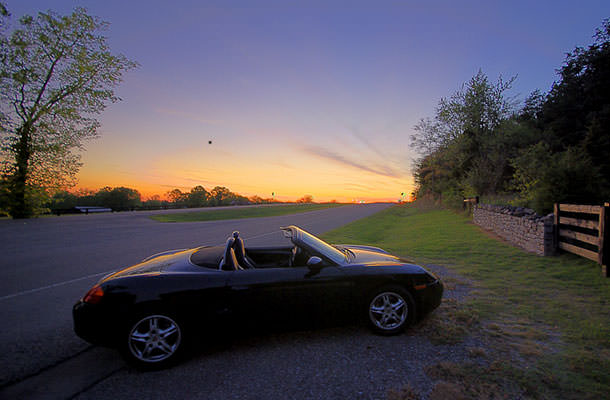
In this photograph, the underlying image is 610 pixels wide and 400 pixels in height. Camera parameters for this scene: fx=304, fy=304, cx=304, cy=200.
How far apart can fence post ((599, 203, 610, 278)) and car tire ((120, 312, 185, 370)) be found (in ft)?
25.7

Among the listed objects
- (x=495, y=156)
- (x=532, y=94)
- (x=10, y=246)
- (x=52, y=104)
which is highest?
(x=532, y=94)

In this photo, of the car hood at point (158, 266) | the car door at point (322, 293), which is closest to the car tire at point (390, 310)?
the car door at point (322, 293)

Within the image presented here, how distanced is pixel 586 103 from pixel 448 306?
39262mm

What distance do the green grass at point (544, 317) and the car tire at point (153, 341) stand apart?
2.87 metres

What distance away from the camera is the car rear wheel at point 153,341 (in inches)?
115

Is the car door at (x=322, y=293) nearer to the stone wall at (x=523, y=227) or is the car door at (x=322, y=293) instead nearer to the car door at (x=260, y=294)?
the car door at (x=260, y=294)

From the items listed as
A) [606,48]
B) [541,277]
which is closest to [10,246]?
[541,277]

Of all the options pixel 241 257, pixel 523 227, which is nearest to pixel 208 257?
pixel 241 257

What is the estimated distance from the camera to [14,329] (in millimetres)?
3850

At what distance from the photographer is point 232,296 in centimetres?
318

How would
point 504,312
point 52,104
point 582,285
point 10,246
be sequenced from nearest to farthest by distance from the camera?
point 504,312 < point 582,285 < point 10,246 < point 52,104

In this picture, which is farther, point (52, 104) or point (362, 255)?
point (52, 104)

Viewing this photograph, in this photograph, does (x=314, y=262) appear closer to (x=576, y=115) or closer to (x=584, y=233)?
(x=584, y=233)

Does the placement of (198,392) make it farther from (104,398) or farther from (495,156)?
(495,156)
